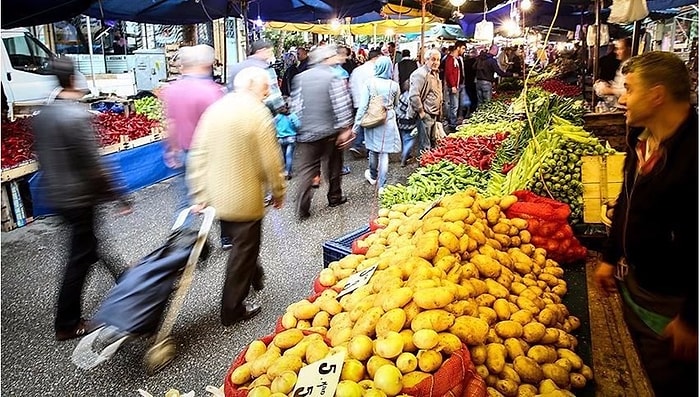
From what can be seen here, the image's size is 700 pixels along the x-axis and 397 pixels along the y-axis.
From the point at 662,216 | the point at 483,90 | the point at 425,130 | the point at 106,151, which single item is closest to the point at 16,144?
the point at 106,151

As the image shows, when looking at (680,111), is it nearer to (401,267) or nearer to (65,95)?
(401,267)

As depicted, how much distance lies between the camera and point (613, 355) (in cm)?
267

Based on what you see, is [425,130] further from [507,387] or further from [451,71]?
[507,387]

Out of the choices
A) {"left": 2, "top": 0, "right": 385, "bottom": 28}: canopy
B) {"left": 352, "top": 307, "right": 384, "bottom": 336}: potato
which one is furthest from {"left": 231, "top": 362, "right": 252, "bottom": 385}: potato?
{"left": 2, "top": 0, "right": 385, "bottom": 28}: canopy

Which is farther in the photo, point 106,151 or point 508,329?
point 106,151

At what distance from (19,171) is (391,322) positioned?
5.49 metres

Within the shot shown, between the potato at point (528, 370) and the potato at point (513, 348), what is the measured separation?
3 centimetres

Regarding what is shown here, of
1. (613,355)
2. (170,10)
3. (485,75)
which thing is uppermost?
(170,10)

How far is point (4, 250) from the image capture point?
523 centimetres

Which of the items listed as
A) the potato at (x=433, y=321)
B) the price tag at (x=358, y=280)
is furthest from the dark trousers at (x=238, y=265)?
the potato at (x=433, y=321)

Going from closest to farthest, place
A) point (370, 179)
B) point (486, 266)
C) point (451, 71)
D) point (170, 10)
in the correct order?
point (486, 266)
point (370, 179)
point (170, 10)
point (451, 71)

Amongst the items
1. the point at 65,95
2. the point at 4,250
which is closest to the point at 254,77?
the point at 65,95

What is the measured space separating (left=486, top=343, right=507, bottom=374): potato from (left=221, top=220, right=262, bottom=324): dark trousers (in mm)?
1853

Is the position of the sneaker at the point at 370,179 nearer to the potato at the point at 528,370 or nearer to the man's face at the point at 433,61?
the man's face at the point at 433,61
